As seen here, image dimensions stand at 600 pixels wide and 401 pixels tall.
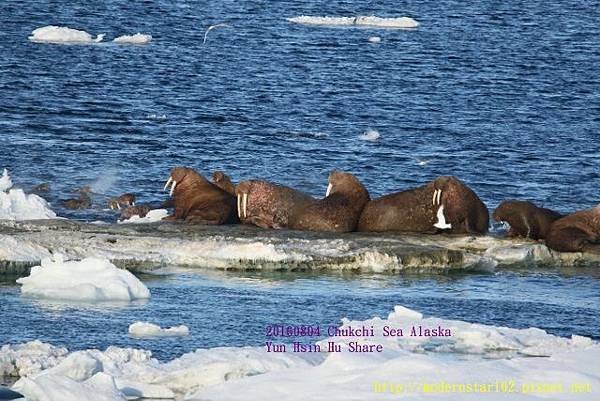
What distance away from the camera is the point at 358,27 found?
5912 centimetres

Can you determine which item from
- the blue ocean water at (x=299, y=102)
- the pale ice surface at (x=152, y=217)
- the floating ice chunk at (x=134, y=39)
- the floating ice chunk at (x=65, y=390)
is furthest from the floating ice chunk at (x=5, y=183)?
the floating ice chunk at (x=134, y=39)

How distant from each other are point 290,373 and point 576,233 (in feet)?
24.3

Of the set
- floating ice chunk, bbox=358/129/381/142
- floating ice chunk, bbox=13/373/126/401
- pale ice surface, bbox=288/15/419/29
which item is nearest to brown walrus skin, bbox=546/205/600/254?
floating ice chunk, bbox=13/373/126/401

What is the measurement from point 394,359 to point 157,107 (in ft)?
78.7

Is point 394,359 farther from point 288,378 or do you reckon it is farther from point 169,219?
point 169,219

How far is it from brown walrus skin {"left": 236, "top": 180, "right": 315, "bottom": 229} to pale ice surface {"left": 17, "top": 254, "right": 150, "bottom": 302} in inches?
161

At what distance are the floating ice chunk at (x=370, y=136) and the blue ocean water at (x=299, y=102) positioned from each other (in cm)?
19

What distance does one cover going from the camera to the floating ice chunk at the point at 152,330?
14.1 meters

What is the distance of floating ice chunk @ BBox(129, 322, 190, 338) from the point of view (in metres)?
14.1

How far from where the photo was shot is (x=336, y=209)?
19.4 m

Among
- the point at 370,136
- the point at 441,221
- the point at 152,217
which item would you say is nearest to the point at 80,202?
the point at 152,217

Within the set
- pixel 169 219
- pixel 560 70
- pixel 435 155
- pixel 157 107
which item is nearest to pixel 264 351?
pixel 169 219

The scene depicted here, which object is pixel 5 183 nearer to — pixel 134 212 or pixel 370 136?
pixel 134 212

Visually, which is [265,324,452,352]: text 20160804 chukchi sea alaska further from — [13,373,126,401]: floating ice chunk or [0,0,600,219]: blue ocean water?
[0,0,600,219]: blue ocean water
